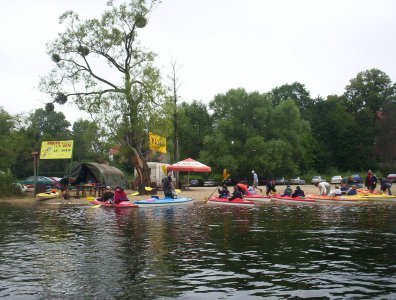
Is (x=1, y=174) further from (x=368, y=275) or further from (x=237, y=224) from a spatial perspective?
(x=368, y=275)

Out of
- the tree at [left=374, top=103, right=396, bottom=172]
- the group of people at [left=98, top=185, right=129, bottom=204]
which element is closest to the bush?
the group of people at [left=98, top=185, right=129, bottom=204]

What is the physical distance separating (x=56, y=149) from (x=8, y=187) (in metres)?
5.93

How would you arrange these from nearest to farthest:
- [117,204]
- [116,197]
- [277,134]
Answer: [117,204] → [116,197] → [277,134]

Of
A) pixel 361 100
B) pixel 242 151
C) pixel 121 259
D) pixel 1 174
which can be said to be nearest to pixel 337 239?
pixel 121 259

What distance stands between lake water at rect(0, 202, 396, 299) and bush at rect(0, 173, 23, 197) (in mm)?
20576

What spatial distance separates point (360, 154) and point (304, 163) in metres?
11.0

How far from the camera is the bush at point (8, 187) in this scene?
124ft

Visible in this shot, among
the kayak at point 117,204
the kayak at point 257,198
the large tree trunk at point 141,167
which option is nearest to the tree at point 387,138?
the kayak at point 257,198

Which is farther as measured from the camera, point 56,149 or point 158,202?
point 56,149

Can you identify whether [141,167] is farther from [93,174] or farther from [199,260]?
[199,260]

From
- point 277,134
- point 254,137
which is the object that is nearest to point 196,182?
point 254,137

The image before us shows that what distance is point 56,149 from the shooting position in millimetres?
36469

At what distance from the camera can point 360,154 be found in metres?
79.5

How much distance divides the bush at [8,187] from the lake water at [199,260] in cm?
2058
